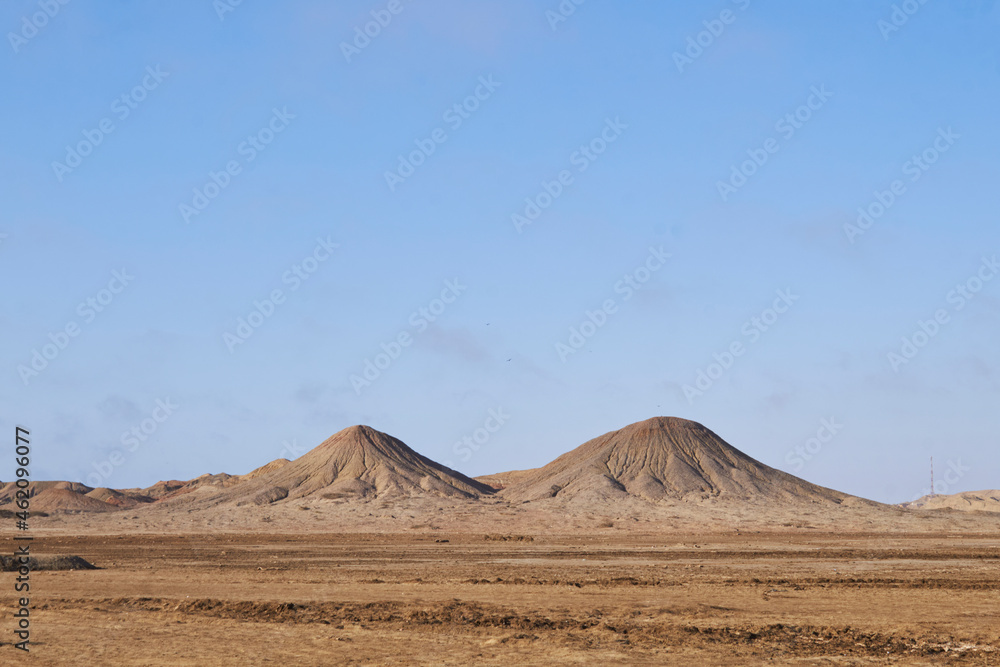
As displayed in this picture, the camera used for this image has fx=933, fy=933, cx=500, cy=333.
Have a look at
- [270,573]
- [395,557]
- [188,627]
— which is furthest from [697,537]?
[188,627]

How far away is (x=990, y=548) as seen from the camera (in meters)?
51.3

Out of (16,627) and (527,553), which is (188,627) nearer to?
(16,627)

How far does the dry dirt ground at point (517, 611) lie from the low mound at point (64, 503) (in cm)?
9904

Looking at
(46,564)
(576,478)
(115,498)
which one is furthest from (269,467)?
(46,564)

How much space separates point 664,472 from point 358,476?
3751 cm

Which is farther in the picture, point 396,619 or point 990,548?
point 990,548

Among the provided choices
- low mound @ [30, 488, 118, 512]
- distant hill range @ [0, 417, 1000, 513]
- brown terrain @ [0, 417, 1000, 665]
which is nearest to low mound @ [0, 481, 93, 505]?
low mound @ [30, 488, 118, 512]

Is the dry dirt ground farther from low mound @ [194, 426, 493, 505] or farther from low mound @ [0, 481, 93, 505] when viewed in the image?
low mound @ [0, 481, 93, 505]

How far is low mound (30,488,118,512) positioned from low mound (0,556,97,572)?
99653mm

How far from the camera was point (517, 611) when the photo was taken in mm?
22859

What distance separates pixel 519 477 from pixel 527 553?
12078 centimetres

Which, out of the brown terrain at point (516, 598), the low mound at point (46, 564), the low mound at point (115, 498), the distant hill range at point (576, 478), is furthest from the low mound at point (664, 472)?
the low mound at point (46, 564)

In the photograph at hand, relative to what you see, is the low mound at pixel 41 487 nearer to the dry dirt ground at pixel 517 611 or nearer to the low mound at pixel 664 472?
the low mound at pixel 664 472

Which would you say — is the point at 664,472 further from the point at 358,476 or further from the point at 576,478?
the point at 358,476
